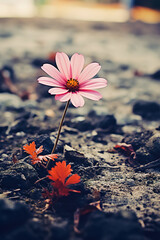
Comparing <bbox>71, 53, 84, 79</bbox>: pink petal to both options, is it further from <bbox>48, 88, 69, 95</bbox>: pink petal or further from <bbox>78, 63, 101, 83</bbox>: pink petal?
<bbox>48, 88, 69, 95</bbox>: pink petal

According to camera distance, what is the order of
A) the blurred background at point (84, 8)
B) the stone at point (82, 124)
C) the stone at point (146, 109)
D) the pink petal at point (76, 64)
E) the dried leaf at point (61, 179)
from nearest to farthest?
the dried leaf at point (61, 179) → the pink petal at point (76, 64) → the stone at point (82, 124) → the stone at point (146, 109) → the blurred background at point (84, 8)

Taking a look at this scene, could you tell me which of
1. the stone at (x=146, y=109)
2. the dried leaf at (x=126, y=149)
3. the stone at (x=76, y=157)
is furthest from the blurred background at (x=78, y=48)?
the stone at (x=76, y=157)

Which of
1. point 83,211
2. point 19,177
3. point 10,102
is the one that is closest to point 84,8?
point 10,102

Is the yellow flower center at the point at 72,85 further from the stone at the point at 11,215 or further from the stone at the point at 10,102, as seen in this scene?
the stone at the point at 10,102

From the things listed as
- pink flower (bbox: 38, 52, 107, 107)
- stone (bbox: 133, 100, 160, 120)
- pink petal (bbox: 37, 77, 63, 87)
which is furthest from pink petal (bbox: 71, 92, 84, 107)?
stone (bbox: 133, 100, 160, 120)

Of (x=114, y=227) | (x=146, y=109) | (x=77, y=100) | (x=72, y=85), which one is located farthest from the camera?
(x=146, y=109)

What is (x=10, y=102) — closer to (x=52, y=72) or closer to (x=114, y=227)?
(x=52, y=72)

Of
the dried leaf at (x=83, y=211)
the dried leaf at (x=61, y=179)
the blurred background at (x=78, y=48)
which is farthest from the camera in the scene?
the blurred background at (x=78, y=48)
